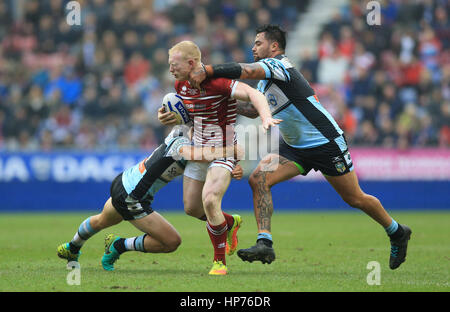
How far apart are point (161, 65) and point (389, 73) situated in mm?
6406

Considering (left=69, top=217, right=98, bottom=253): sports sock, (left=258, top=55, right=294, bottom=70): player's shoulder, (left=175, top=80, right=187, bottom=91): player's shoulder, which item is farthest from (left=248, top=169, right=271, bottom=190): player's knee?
(left=69, top=217, right=98, bottom=253): sports sock

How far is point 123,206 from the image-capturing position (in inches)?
301

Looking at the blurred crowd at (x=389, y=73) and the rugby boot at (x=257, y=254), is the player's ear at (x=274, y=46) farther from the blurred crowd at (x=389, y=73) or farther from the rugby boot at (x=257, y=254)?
the blurred crowd at (x=389, y=73)

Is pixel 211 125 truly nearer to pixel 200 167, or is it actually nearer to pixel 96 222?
pixel 200 167

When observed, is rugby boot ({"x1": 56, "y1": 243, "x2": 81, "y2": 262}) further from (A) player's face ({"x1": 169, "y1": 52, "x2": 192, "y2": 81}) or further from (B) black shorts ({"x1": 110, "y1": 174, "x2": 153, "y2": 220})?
(A) player's face ({"x1": 169, "y1": 52, "x2": 192, "y2": 81})

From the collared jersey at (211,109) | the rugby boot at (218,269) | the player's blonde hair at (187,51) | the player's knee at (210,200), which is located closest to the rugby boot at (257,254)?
the rugby boot at (218,269)

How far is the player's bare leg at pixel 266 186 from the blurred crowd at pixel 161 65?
10.1m

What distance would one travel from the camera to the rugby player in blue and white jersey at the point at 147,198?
763 centimetres

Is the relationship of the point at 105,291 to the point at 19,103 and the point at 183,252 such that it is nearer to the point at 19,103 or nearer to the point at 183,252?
the point at 183,252

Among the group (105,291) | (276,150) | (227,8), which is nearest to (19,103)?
(227,8)

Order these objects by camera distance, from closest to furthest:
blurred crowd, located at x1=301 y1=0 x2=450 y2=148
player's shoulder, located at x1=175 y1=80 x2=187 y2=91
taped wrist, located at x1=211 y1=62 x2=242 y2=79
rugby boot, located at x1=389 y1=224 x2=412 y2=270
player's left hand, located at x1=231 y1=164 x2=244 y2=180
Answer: taped wrist, located at x1=211 y1=62 x2=242 y2=79 < player's left hand, located at x1=231 y1=164 x2=244 y2=180 < player's shoulder, located at x1=175 y1=80 x2=187 y2=91 < rugby boot, located at x1=389 y1=224 x2=412 y2=270 < blurred crowd, located at x1=301 y1=0 x2=450 y2=148

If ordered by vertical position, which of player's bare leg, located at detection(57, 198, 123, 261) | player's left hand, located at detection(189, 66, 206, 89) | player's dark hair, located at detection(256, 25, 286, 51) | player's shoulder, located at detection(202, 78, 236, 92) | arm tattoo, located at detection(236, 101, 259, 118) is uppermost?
player's dark hair, located at detection(256, 25, 286, 51)

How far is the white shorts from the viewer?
24.6ft

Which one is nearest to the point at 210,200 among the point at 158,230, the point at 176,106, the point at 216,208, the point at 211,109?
the point at 216,208
